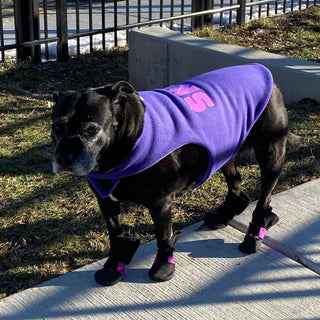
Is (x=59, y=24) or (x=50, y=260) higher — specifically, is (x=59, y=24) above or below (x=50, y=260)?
above

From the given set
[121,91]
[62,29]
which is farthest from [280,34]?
[121,91]

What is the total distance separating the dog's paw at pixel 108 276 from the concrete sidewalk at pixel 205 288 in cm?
4

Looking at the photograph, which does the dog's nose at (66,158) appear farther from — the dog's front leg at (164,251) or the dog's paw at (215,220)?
the dog's paw at (215,220)

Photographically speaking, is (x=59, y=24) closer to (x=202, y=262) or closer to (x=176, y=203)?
(x=176, y=203)

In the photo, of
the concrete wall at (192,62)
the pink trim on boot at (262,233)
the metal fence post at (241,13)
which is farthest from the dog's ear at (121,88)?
the metal fence post at (241,13)

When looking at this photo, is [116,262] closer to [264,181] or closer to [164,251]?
[164,251]

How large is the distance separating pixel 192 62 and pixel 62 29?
1.88 metres

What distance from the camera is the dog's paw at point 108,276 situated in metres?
3.39

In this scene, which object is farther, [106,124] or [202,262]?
[202,262]

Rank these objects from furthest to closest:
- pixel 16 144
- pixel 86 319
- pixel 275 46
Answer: pixel 275 46 < pixel 16 144 < pixel 86 319

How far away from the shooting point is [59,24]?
7676mm

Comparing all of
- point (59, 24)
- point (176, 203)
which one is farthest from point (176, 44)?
point (176, 203)

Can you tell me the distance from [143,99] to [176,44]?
4.03 metres

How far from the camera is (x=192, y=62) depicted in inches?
274
